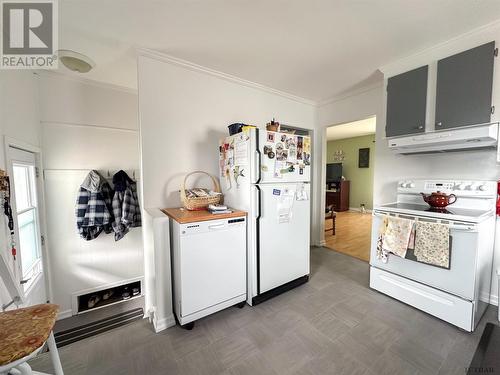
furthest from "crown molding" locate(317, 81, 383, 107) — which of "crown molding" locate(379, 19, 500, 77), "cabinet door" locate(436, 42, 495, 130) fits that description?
"cabinet door" locate(436, 42, 495, 130)

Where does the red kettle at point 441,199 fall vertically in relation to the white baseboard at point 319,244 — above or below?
above

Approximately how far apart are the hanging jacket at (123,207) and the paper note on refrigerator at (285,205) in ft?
6.43

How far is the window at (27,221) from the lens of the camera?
1.87 m

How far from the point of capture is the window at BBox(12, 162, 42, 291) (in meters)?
1.87

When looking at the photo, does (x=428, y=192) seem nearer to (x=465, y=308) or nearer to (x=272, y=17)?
(x=465, y=308)

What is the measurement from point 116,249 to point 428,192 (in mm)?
3937

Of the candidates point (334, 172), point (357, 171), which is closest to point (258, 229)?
point (334, 172)

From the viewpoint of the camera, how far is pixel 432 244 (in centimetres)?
171

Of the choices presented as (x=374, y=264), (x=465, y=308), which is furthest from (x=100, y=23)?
(x=465, y=308)

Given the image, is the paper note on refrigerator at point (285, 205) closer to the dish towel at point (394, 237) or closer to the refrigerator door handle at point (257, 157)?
the refrigerator door handle at point (257, 157)

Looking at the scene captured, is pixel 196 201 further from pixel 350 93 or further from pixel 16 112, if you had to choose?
pixel 350 93

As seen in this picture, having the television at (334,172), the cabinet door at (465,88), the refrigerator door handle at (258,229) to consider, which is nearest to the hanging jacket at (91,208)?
the refrigerator door handle at (258,229)

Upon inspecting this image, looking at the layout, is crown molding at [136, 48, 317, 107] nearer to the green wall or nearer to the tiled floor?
the tiled floor

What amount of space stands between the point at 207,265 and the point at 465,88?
8.98ft
